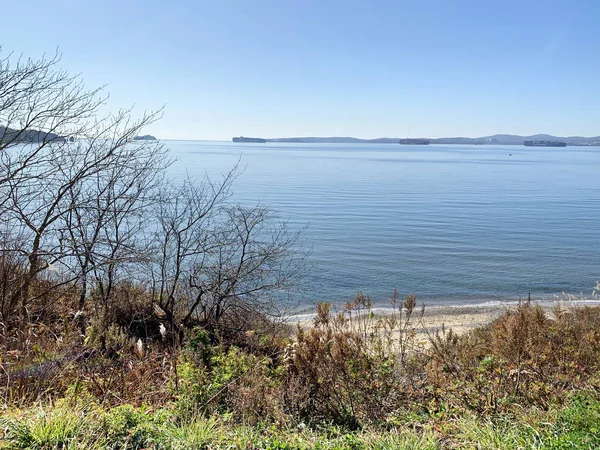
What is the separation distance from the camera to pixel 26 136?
939 cm

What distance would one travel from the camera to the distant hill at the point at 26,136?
888 centimetres

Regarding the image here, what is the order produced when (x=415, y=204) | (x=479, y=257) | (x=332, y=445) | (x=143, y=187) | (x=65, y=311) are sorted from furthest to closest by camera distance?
(x=415, y=204)
(x=479, y=257)
(x=143, y=187)
(x=65, y=311)
(x=332, y=445)

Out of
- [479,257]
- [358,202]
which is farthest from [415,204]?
[479,257]

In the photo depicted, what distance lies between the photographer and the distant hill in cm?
888

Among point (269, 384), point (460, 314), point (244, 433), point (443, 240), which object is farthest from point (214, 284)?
point (443, 240)

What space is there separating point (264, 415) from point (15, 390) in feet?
8.59

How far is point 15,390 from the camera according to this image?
5.05 metres

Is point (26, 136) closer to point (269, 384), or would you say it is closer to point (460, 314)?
point (269, 384)

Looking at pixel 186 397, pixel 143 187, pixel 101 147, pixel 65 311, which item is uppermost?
pixel 101 147

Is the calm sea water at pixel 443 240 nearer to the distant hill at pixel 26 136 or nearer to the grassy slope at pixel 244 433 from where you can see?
the distant hill at pixel 26 136

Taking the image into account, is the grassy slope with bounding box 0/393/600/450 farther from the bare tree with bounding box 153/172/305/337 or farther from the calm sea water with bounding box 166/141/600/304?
the calm sea water with bounding box 166/141/600/304

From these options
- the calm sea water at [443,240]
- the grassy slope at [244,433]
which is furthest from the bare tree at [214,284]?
the grassy slope at [244,433]

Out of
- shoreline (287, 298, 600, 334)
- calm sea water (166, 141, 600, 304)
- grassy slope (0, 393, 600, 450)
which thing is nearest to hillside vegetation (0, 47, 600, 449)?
grassy slope (0, 393, 600, 450)

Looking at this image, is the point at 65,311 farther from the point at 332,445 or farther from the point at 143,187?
the point at 332,445
